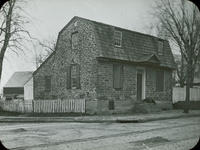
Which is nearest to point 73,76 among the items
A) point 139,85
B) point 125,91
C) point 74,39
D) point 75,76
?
point 75,76

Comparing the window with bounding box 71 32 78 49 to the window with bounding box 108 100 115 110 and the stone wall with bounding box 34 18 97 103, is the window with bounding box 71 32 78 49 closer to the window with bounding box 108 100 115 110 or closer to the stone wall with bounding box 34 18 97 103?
the stone wall with bounding box 34 18 97 103

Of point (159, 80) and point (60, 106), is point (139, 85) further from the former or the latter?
point (60, 106)

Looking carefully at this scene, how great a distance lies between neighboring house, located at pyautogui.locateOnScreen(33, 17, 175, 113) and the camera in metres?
22.5

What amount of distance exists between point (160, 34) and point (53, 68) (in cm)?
1458

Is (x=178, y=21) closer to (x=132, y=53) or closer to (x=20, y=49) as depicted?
(x=132, y=53)

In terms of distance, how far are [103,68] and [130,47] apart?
358cm

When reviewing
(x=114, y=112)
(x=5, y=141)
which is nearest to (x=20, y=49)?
(x=114, y=112)

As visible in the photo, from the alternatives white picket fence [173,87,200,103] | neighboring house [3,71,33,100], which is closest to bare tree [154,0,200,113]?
white picket fence [173,87,200,103]

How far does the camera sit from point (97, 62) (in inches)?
875

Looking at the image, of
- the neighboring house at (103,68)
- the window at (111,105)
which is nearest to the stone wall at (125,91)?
the neighboring house at (103,68)

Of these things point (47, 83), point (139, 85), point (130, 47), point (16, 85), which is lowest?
point (16, 85)

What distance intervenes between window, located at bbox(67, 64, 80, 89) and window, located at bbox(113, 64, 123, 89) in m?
2.69

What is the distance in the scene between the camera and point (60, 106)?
75.4ft

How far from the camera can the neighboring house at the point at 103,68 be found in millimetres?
22484
